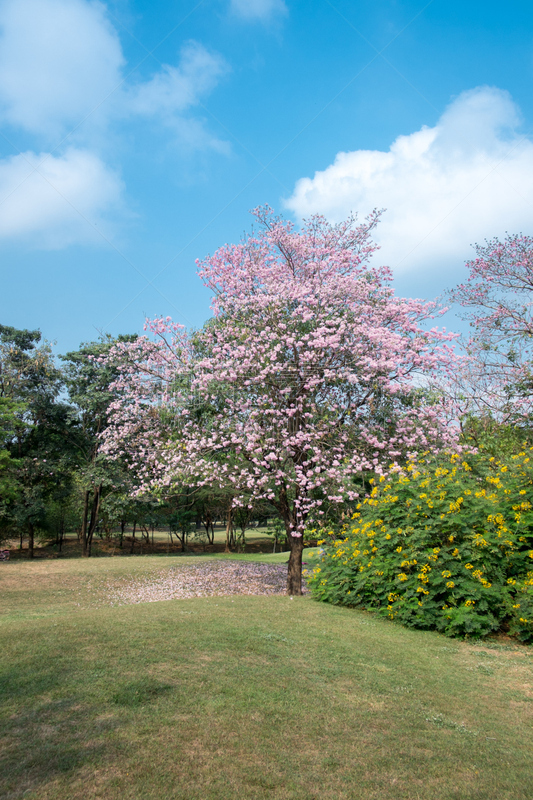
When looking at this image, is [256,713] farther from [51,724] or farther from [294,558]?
[294,558]

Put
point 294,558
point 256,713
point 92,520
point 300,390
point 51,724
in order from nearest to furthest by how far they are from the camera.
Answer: point 51,724 → point 256,713 → point 300,390 → point 294,558 → point 92,520

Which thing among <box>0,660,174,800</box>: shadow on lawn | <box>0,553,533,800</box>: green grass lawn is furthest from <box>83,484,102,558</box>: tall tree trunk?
<box>0,660,174,800</box>: shadow on lawn

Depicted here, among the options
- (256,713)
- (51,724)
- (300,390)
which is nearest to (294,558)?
(300,390)

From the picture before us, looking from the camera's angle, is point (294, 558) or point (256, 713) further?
point (294, 558)

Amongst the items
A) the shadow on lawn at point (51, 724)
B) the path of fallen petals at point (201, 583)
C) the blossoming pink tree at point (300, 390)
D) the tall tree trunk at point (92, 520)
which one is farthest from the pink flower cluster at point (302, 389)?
the tall tree trunk at point (92, 520)

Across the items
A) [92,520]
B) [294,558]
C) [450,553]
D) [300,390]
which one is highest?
[300,390]

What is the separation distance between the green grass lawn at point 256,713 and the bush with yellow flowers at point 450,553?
1.68ft

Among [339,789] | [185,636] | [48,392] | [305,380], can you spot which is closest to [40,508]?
[48,392]

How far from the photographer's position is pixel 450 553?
8.45 meters

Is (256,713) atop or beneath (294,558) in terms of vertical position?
atop

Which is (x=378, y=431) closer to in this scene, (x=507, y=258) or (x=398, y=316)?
(x=398, y=316)

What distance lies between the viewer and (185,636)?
6781 millimetres

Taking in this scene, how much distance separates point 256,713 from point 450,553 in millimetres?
5158

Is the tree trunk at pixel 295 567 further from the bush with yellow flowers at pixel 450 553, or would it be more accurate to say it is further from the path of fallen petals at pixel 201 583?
the bush with yellow flowers at pixel 450 553
